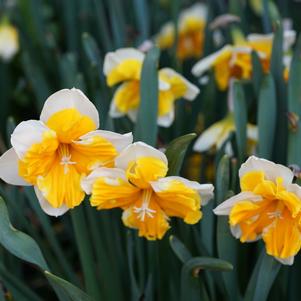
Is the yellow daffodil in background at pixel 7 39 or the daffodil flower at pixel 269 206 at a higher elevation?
the yellow daffodil in background at pixel 7 39

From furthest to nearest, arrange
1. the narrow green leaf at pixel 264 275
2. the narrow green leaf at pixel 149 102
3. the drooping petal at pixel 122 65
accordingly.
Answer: the drooping petal at pixel 122 65 → the narrow green leaf at pixel 149 102 → the narrow green leaf at pixel 264 275

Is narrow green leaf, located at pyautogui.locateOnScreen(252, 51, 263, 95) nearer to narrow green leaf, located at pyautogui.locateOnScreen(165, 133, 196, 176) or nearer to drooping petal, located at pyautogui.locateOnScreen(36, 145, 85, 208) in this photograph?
narrow green leaf, located at pyautogui.locateOnScreen(165, 133, 196, 176)

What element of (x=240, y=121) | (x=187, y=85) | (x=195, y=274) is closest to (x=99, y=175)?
(x=195, y=274)

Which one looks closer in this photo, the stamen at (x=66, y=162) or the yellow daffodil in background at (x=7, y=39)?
the stamen at (x=66, y=162)

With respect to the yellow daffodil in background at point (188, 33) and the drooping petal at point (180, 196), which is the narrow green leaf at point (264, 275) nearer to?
the drooping petal at point (180, 196)

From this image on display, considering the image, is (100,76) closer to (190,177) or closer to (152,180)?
(190,177)

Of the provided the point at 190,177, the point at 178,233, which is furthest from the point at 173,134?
the point at 178,233

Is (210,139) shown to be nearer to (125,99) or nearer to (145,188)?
(125,99)

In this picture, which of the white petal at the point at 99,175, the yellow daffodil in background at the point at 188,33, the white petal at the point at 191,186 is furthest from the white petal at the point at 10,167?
the yellow daffodil in background at the point at 188,33
